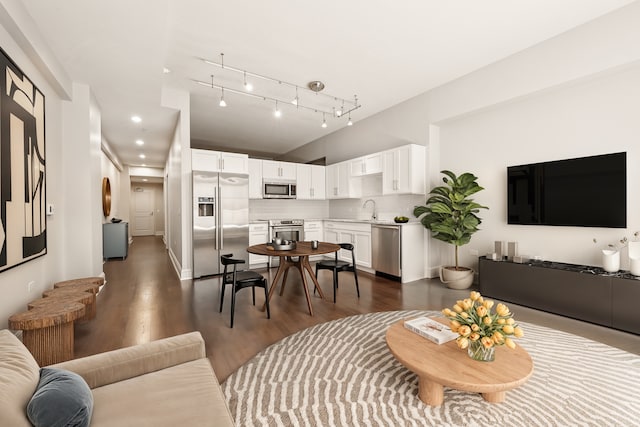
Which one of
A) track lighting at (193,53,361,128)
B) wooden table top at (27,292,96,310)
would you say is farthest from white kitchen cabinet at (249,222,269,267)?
wooden table top at (27,292,96,310)

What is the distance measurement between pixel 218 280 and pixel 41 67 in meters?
3.34

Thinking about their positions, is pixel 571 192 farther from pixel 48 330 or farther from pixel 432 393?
pixel 48 330

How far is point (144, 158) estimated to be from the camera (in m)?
9.14

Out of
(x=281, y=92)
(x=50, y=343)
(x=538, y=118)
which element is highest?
(x=281, y=92)

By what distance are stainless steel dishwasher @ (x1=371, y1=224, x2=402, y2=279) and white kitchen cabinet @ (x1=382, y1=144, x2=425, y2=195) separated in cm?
71

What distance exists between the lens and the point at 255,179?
6.00 metres

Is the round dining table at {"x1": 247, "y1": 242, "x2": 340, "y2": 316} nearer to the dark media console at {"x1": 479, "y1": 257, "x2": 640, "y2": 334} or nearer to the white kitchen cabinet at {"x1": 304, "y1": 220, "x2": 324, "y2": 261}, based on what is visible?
the dark media console at {"x1": 479, "y1": 257, "x2": 640, "y2": 334}

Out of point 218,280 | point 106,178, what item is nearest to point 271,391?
point 218,280

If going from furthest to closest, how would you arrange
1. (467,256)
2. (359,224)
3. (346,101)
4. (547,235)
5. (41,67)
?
(359,224), (346,101), (467,256), (547,235), (41,67)

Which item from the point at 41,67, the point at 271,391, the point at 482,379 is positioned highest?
the point at 41,67

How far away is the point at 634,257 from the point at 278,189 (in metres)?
5.48

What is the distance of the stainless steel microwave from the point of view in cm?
614

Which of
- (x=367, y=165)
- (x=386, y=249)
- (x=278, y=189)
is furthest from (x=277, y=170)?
(x=386, y=249)

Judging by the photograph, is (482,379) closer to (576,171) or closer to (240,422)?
(240,422)
